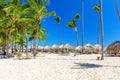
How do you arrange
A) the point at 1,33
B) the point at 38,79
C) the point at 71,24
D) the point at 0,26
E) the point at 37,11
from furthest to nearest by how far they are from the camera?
the point at 71,24 < the point at 1,33 < the point at 0,26 < the point at 37,11 < the point at 38,79

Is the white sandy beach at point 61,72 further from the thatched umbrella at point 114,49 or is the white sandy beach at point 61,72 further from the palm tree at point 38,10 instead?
the thatched umbrella at point 114,49

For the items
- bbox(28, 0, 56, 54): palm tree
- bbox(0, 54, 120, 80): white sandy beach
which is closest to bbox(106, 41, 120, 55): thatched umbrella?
bbox(28, 0, 56, 54): palm tree

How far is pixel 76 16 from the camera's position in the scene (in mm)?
75688

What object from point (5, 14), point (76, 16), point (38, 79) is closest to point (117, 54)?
point (5, 14)

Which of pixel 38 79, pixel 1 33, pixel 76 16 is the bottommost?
pixel 38 79

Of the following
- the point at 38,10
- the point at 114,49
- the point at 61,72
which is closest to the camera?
the point at 61,72

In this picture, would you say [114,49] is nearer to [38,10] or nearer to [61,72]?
[38,10]

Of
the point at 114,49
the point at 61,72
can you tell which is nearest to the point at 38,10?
the point at 114,49

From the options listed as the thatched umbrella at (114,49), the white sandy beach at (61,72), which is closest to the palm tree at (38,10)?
the thatched umbrella at (114,49)

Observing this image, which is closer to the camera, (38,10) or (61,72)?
(61,72)

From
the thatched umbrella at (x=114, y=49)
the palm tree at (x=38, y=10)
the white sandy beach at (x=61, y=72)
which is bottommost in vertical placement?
the white sandy beach at (x=61, y=72)

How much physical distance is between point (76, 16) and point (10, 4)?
4415cm

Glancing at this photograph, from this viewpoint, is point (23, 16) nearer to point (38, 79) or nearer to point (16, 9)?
point (16, 9)

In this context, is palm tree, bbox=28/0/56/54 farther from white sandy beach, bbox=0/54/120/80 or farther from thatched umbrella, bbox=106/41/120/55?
white sandy beach, bbox=0/54/120/80
